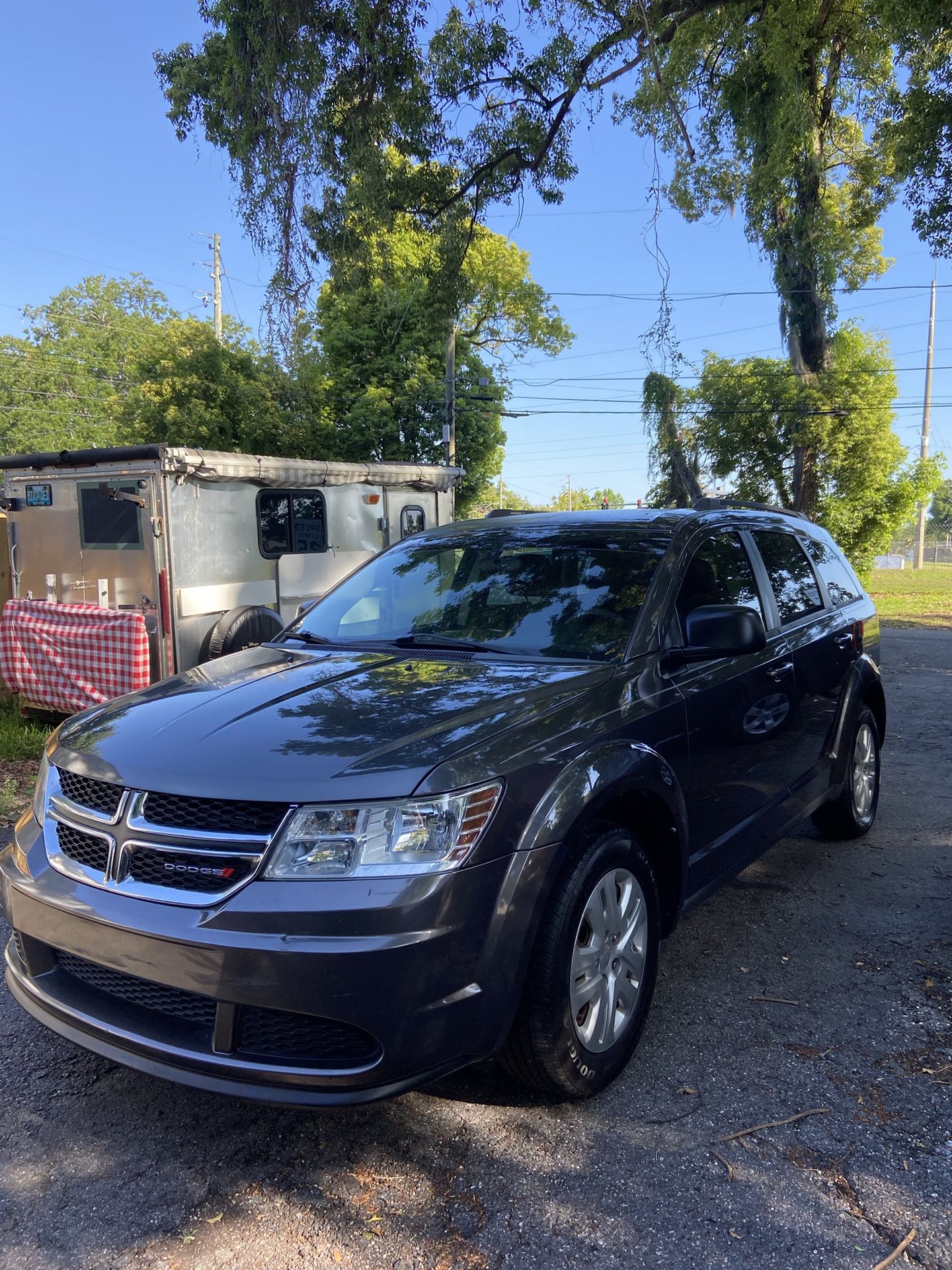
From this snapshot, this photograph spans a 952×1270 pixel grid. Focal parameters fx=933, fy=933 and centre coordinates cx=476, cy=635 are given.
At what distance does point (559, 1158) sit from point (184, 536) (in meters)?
6.04

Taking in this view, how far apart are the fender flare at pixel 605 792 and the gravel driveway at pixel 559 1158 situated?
24.6 inches

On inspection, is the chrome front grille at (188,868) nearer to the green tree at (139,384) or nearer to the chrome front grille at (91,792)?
the chrome front grille at (91,792)

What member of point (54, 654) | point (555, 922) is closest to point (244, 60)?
point (54, 654)

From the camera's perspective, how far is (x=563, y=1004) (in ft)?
8.41

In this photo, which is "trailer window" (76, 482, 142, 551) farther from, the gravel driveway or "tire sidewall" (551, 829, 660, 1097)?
"tire sidewall" (551, 829, 660, 1097)

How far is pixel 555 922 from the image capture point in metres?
2.55

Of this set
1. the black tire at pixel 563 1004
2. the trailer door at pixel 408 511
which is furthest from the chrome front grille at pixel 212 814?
the trailer door at pixel 408 511

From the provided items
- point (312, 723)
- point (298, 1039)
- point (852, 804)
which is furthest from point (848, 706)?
point (298, 1039)

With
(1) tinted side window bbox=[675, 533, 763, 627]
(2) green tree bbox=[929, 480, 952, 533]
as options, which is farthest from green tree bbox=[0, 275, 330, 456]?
(2) green tree bbox=[929, 480, 952, 533]

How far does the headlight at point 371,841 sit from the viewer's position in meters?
2.29

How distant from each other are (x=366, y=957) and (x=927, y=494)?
23777 mm

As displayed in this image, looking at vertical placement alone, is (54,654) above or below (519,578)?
below

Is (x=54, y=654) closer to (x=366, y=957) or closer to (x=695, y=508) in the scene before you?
(x=695, y=508)

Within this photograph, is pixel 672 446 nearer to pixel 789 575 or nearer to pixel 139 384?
pixel 139 384
